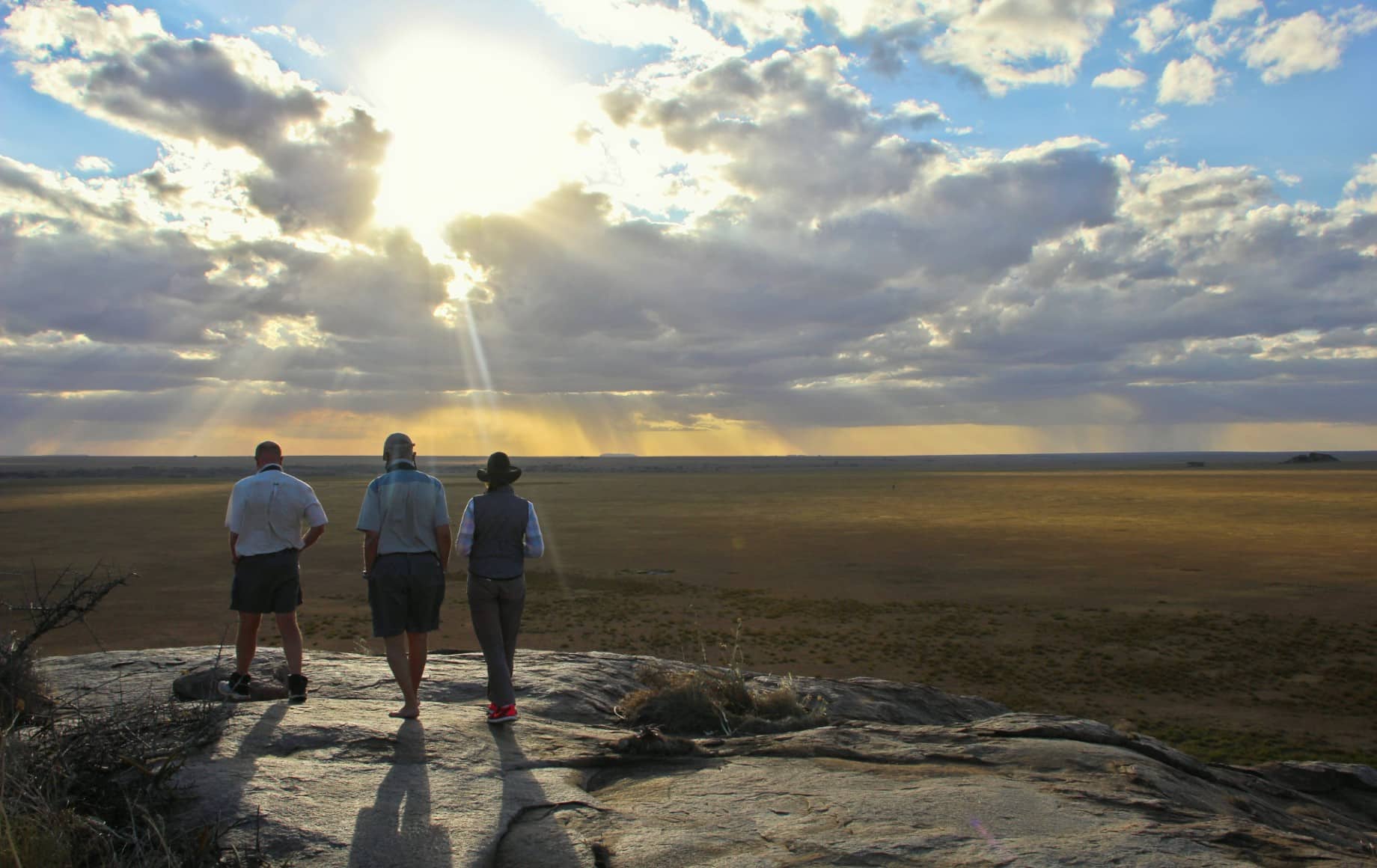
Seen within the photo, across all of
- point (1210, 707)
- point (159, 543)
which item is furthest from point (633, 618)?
point (159, 543)

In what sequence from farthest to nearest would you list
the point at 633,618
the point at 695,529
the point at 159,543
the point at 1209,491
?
the point at 1209,491 → the point at 695,529 → the point at 159,543 → the point at 633,618

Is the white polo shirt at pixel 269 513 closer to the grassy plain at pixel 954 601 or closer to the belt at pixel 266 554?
the belt at pixel 266 554

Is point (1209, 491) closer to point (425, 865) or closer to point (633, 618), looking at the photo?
point (633, 618)

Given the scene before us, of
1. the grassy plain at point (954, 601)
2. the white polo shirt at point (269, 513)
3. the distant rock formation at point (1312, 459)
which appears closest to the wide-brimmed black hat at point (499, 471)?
the white polo shirt at point (269, 513)

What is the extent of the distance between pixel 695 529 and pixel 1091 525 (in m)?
21.0

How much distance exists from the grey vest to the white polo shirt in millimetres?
1249

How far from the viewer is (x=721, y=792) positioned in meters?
5.05

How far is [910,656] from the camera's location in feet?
53.9

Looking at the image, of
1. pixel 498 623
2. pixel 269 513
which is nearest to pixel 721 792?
pixel 498 623

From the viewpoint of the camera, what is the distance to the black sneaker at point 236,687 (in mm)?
6426

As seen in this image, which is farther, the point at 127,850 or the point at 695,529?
the point at 695,529

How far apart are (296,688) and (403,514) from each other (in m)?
1.69

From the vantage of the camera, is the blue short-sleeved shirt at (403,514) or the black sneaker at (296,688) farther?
the black sneaker at (296,688)

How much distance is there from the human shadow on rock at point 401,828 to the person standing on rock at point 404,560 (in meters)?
1.07
